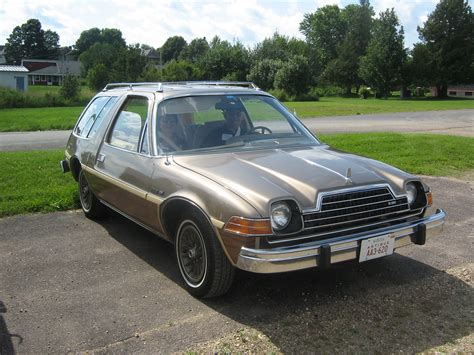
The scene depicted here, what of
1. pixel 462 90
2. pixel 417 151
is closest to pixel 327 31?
pixel 462 90

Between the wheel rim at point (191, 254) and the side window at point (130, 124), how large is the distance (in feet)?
3.91

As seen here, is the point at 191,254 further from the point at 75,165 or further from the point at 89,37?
the point at 89,37

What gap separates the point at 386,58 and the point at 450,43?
8.54m

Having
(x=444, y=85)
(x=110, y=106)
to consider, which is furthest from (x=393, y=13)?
(x=110, y=106)

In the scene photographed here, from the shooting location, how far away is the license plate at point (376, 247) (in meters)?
3.75

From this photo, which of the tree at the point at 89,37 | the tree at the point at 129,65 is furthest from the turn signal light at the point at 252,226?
the tree at the point at 89,37

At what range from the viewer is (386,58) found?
60.7 m

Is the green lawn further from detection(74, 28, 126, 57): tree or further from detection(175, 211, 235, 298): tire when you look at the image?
detection(74, 28, 126, 57): tree

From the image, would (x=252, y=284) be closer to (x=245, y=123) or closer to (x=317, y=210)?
(x=317, y=210)

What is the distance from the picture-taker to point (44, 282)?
4414 millimetres

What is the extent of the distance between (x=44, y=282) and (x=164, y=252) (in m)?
1.24

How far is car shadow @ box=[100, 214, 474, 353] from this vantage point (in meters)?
3.46

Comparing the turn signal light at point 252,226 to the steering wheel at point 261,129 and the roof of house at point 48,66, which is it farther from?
the roof of house at point 48,66

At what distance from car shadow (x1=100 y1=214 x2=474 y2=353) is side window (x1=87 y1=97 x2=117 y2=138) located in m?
1.85
